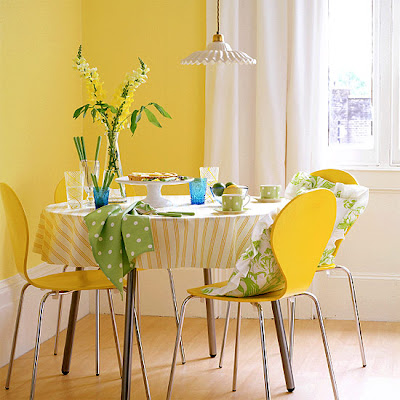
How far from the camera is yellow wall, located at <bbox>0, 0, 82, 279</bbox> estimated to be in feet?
11.6

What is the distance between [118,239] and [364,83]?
2204 mm

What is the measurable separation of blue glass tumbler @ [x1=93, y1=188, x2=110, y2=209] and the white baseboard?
2.69 feet

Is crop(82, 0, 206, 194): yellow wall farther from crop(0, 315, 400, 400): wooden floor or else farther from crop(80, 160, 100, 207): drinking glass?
crop(80, 160, 100, 207): drinking glass

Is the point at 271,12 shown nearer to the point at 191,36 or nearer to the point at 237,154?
the point at 191,36

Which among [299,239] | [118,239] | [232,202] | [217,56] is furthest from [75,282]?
[217,56]

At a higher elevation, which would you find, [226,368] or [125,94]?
[125,94]

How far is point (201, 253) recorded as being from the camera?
107 inches

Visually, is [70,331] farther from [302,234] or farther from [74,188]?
[302,234]

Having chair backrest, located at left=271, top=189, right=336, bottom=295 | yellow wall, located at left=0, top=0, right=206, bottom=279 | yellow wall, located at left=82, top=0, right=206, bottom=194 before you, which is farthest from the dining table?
yellow wall, located at left=82, top=0, right=206, bottom=194

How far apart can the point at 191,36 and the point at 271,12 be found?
1.65ft

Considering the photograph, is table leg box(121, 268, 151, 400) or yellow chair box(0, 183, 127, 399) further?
yellow chair box(0, 183, 127, 399)

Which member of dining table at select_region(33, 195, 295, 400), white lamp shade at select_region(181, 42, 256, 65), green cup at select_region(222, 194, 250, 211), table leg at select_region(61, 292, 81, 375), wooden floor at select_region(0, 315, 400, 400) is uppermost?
white lamp shade at select_region(181, 42, 256, 65)

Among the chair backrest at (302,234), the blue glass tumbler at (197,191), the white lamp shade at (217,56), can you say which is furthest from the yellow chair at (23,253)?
the white lamp shade at (217,56)

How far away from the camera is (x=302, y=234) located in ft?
8.59
